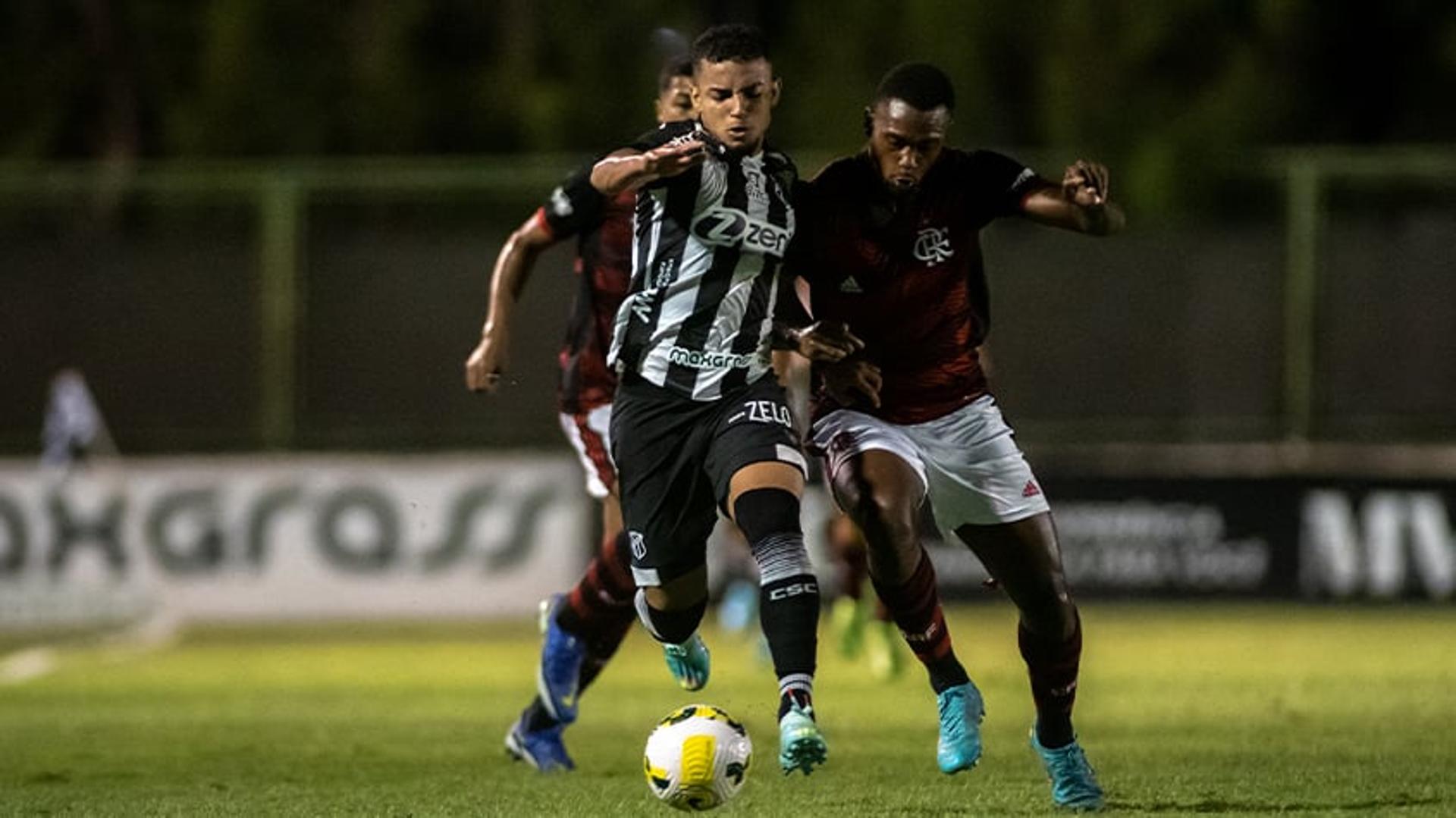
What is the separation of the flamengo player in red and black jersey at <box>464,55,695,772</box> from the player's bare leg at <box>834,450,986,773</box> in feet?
5.20

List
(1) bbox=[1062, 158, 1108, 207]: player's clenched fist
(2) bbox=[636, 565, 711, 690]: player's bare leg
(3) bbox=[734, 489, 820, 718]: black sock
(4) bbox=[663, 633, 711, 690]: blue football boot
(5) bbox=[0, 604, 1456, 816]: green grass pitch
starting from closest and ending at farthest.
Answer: (3) bbox=[734, 489, 820, 718]: black sock
(1) bbox=[1062, 158, 1108, 207]: player's clenched fist
(2) bbox=[636, 565, 711, 690]: player's bare leg
(5) bbox=[0, 604, 1456, 816]: green grass pitch
(4) bbox=[663, 633, 711, 690]: blue football boot

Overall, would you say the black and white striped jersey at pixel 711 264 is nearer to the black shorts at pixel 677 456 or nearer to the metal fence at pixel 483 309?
the black shorts at pixel 677 456

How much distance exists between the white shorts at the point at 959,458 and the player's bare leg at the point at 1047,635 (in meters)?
0.07

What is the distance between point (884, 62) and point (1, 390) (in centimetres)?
778

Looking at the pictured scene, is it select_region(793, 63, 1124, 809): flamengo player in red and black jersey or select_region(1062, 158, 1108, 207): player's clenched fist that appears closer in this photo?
select_region(1062, 158, 1108, 207): player's clenched fist

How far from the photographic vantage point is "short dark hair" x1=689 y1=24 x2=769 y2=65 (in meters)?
7.93

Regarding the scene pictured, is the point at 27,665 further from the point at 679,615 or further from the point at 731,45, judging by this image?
the point at 731,45

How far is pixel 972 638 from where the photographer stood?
1697cm

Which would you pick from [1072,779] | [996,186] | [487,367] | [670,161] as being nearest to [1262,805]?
[1072,779]

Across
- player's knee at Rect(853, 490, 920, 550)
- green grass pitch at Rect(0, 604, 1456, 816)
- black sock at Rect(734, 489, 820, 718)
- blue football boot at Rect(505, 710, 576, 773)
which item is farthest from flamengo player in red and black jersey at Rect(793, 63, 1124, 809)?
blue football boot at Rect(505, 710, 576, 773)

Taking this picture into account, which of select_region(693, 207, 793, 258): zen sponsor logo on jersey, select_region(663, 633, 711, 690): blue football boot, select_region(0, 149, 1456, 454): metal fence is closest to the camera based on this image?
select_region(693, 207, 793, 258): zen sponsor logo on jersey

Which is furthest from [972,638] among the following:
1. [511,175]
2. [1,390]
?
[1,390]

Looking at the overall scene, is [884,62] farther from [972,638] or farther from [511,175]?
[972,638]

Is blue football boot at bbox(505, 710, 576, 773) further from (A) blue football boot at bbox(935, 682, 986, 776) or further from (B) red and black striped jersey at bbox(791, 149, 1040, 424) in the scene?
(B) red and black striped jersey at bbox(791, 149, 1040, 424)
